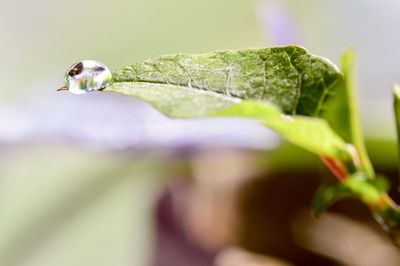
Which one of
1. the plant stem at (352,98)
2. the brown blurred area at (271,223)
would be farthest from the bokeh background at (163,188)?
the plant stem at (352,98)

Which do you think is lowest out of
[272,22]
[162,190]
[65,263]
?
[65,263]

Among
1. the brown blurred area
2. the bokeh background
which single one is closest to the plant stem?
the bokeh background

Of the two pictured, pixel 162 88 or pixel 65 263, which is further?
pixel 65 263

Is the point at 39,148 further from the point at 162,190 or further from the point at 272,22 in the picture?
the point at 272,22

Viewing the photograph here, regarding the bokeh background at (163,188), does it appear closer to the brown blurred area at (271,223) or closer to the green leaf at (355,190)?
the brown blurred area at (271,223)

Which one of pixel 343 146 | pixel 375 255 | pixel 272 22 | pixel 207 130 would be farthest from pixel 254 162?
pixel 343 146

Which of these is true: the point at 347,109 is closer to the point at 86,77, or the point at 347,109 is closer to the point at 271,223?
the point at 86,77

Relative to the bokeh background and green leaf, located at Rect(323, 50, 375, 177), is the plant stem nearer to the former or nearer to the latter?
green leaf, located at Rect(323, 50, 375, 177)

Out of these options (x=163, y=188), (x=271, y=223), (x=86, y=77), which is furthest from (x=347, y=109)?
(x=163, y=188)
